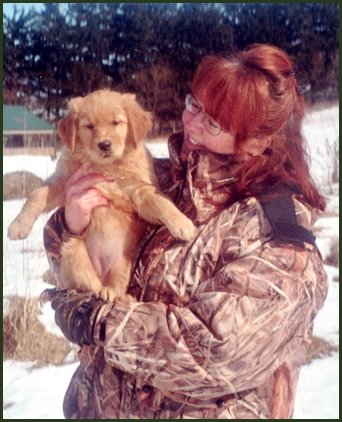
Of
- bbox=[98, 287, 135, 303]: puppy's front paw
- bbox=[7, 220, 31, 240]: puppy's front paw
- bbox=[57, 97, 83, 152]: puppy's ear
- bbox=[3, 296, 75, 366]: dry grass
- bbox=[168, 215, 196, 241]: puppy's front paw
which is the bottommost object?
bbox=[3, 296, 75, 366]: dry grass

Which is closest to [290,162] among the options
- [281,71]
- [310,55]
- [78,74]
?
[281,71]

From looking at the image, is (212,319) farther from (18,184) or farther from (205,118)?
(18,184)

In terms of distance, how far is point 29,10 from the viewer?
2041 mm

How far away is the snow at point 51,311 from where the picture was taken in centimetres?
190

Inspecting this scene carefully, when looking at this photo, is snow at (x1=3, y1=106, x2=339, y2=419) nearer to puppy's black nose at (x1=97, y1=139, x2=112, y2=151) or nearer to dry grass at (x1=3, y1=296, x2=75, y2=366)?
dry grass at (x1=3, y1=296, x2=75, y2=366)

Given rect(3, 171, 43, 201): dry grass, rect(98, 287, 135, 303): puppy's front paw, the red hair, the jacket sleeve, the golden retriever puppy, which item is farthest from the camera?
rect(3, 171, 43, 201): dry grass

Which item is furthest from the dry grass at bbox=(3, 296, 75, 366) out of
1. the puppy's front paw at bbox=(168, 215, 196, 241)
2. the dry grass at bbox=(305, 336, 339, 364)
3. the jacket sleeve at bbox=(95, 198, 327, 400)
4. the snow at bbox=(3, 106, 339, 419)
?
the dry grass at bbox=(305, 336, 339, 364)

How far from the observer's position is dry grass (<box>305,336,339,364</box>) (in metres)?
1.89

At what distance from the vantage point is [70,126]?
1.85m

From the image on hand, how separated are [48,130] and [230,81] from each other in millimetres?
756

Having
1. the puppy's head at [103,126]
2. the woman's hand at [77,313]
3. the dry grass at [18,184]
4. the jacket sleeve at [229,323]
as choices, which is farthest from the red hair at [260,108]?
the dry grass at [18,184]

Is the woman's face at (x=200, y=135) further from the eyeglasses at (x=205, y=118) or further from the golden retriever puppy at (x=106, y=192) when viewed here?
the golden retriever puppy at (x=106, y=192)

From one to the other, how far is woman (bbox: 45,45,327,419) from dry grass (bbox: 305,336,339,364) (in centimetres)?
22

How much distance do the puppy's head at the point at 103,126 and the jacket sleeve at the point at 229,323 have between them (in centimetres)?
50
